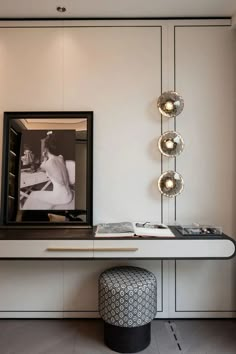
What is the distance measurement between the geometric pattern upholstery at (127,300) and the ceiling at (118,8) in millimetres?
2260

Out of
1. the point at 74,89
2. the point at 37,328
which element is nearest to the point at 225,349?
the point at 37,328

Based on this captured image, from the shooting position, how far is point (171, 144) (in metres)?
2.61

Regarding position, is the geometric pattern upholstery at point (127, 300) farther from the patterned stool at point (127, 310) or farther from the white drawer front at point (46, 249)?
the white drawer front at point (46, 249)

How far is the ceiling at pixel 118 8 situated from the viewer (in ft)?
7.84

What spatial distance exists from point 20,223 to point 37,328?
0.92 meters

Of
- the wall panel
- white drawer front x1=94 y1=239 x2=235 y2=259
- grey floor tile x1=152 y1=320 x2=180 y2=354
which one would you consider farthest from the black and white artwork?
grey floor tile x1=152 y1=320 x2=180 y2=354

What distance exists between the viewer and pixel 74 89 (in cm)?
265

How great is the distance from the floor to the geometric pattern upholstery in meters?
0.28

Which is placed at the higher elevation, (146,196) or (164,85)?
(164,85)

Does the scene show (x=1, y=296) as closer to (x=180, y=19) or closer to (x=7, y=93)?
(x=7, y=93)

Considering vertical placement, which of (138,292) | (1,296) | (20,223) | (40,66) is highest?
(40,66)

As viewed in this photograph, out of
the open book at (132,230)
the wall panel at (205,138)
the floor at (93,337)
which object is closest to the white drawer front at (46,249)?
the open book at (132,230)

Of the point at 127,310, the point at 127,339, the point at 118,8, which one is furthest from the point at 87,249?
the point at 118,8

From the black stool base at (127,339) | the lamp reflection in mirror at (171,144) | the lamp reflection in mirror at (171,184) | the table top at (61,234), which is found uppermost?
the lamp reflection in mirror at (171,144)
